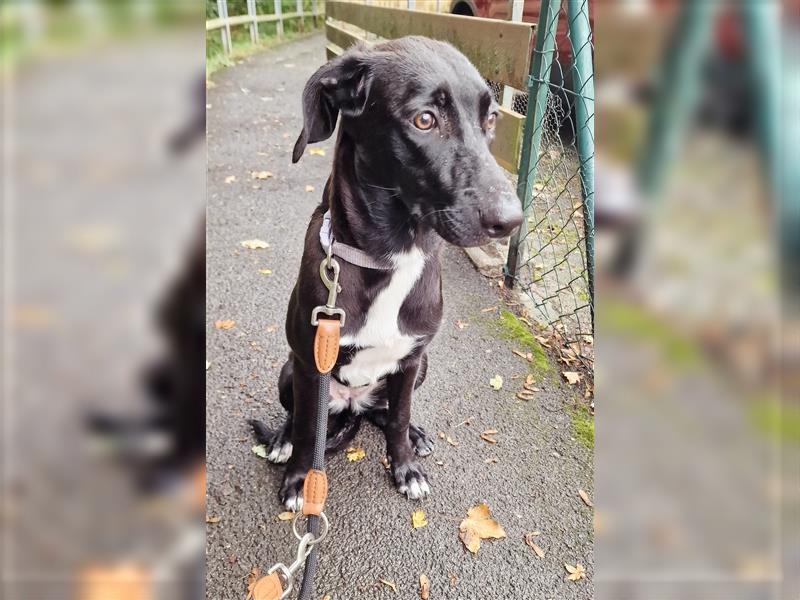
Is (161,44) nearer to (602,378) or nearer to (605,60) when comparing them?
(605,60)

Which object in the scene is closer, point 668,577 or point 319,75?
point 668,577

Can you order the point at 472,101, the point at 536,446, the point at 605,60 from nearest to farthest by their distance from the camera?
1. the point at 605,60
2. the point at 472,101
3. the point at 536,446

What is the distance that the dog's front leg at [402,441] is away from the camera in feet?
7.41

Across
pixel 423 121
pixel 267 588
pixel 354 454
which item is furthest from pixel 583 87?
pixel 267 588

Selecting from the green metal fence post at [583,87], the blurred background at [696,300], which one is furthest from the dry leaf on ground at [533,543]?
the blurred background at [696,300]

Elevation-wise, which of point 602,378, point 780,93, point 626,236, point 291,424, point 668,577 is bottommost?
point 291,424

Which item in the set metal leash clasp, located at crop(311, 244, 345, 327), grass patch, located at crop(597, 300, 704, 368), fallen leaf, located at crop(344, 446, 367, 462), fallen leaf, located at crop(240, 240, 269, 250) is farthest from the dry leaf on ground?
fallen leaf, located at crop(240, 240, 269, 250)

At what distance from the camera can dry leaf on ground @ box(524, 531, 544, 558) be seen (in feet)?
7.01

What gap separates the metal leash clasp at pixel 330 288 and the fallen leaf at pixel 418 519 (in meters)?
0.96

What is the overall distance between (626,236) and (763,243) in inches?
3.5

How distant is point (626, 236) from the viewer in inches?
15.4

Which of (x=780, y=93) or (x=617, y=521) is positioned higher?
(x=780, y=93)

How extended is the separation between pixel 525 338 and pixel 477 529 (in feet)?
4.65

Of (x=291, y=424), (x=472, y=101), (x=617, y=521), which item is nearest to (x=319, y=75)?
(x=472, y=101)
